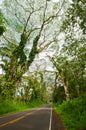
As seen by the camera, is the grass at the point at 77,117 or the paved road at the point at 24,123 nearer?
the paved road at the point at 24,123

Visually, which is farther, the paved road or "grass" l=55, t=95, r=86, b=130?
"grass" l=55, t=95, r=86, b=130

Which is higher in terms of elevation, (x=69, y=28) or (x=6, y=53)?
(x=6, y=53)

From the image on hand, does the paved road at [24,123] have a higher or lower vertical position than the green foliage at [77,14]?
lower

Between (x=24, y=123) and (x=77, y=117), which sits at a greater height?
(x=77, y=117)

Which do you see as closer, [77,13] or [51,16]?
[77,13]

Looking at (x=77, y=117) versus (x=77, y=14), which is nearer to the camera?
(x=77, y=14)

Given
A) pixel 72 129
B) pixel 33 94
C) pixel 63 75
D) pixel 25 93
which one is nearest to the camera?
pixel 72 129

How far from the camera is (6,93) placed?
129ft

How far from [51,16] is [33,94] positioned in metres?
42.5

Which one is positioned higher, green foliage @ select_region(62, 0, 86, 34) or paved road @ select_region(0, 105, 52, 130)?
green foliage @ select_region(62, 0, 86, 34)

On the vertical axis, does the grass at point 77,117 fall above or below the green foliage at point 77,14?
below

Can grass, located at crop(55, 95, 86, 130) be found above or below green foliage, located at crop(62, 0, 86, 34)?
below

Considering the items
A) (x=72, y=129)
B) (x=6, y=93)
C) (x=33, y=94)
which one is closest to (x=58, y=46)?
(x=6, y=93)

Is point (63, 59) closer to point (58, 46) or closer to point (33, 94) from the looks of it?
point (58, 46)
